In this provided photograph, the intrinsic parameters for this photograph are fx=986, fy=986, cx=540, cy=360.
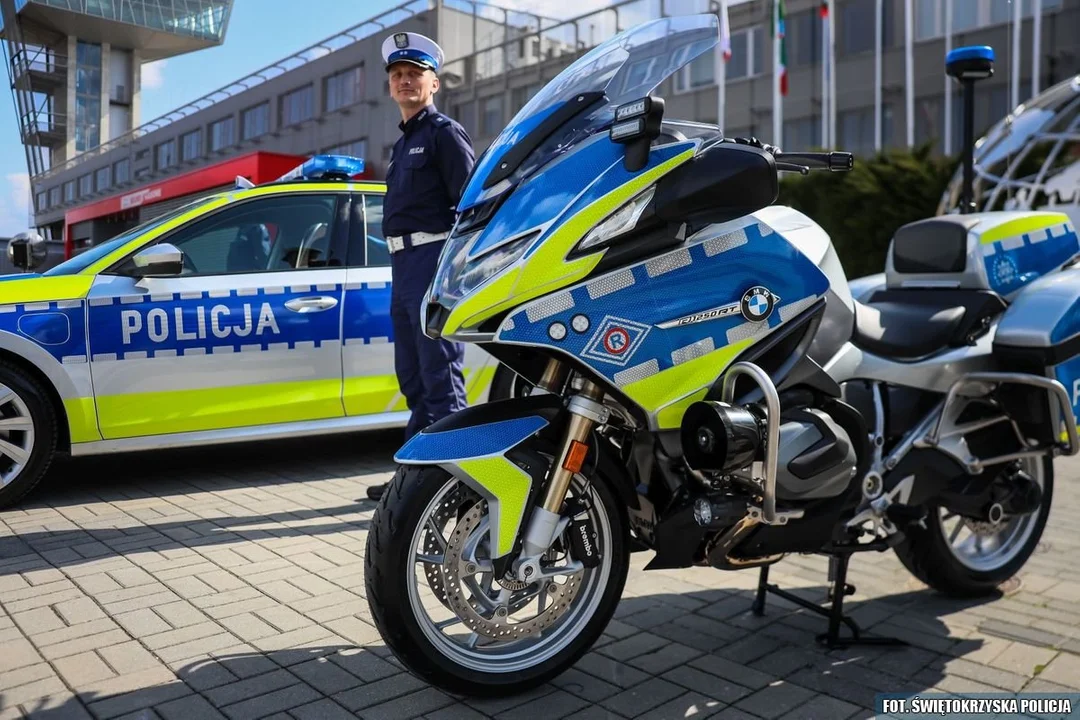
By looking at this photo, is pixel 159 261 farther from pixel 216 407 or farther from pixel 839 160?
pixel 839 160

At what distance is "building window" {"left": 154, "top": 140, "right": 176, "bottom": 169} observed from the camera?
5641 cm

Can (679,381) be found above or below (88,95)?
below

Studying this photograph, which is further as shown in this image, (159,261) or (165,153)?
(165,153)

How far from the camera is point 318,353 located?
5.38 metres

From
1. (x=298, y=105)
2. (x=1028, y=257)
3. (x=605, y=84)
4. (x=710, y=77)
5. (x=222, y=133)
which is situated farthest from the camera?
(x=222, y=133)

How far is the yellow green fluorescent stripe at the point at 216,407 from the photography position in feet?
16.2

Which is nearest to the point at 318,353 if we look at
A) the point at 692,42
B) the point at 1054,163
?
the point at 692,42

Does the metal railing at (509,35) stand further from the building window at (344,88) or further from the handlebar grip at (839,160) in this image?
the handlebar grip at (839,160)

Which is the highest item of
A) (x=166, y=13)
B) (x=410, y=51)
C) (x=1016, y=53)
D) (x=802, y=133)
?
(x=166, y=13)

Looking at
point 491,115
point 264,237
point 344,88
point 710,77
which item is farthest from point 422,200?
point 344,88

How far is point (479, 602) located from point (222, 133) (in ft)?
182

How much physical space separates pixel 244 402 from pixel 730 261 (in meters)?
3.31

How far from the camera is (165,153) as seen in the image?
56875 millimetres

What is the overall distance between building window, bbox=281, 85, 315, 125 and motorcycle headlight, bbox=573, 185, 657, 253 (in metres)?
46.7
